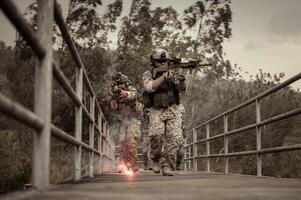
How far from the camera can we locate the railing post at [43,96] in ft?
9.27

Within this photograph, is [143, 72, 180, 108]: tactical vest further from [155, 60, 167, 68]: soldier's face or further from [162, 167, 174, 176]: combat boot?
[162, 167, 174, 176]: combat boot

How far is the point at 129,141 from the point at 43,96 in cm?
610

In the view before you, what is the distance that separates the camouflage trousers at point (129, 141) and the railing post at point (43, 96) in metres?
5.98

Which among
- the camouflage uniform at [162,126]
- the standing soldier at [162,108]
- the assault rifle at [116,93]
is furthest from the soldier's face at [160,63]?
the assault rifle at [116,93]

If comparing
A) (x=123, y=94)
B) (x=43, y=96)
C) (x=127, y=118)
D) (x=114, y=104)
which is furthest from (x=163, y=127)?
(x=43, y=96)

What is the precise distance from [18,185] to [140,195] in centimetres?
1028

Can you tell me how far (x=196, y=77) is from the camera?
109 ft

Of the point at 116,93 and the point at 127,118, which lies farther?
the point at 127,118

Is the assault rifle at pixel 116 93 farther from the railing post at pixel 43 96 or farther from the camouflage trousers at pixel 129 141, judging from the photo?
the railing post at pixel 43 96

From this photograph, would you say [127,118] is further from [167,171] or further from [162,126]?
[167,171]

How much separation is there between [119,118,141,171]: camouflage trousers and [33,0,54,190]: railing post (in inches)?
235

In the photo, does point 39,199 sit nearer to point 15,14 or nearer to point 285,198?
point 15,14

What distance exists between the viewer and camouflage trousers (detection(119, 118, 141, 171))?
8914mm

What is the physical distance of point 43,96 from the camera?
295cm
